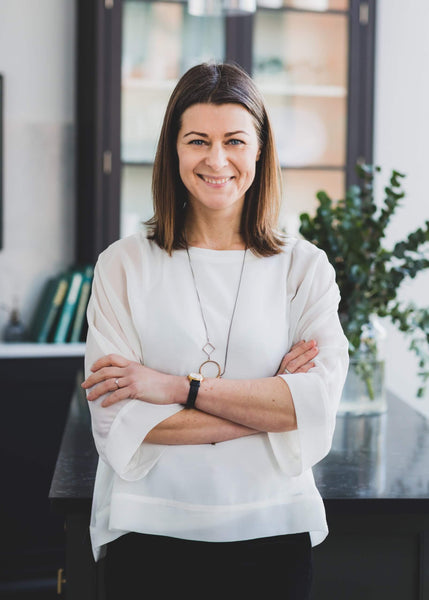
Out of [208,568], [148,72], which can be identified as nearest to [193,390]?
[208,568]

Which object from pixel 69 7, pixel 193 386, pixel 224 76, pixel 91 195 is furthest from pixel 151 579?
pixel 69 7

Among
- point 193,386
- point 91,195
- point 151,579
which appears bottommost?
point 151,579

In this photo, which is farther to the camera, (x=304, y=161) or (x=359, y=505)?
(x=304, y=161)

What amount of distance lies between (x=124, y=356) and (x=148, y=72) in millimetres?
2228

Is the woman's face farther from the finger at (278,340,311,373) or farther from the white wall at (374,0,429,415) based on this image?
the white wall at (374,0,429,415)

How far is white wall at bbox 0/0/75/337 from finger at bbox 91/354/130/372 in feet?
7.29

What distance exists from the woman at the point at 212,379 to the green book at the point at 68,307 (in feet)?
6.09

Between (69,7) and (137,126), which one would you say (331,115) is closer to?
(137,126)

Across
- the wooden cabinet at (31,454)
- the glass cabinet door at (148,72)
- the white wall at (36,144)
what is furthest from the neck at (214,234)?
the white wall at (36,144)

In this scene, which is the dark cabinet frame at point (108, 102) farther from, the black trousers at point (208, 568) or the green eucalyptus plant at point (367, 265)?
the black trousers at point (208, 568)

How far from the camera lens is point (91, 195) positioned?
3.34 metres

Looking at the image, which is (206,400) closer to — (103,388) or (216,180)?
(103,388)

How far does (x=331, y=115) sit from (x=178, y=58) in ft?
2.32

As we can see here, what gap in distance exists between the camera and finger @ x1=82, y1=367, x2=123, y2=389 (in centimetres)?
136
